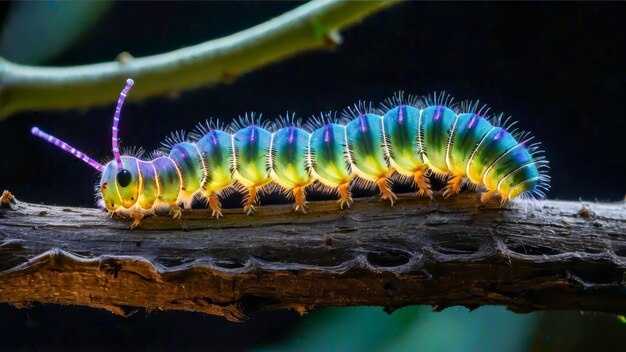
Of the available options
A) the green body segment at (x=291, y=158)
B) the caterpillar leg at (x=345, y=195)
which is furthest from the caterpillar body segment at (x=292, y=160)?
the caterpillar leg at (x=345, y=195)

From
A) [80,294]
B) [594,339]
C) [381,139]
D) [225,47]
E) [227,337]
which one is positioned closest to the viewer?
[80,294]

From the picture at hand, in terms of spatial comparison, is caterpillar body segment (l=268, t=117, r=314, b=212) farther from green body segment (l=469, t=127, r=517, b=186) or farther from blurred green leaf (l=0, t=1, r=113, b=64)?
blurred green leaf (l=0, t=1, r=113, b=64)

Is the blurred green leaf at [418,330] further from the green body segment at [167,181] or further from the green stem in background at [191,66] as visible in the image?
the green stem in background at [191,66]

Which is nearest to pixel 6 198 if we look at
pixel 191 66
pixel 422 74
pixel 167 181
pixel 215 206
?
pixel 167 181

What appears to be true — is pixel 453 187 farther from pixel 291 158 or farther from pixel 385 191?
pixel 291 158

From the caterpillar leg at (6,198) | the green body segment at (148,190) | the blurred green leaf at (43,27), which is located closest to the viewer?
the caterpillar leg at (6,198)

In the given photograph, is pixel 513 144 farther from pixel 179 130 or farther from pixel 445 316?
pixel 179 130

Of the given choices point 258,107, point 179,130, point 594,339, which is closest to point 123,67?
point 179,130
